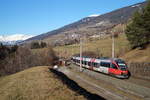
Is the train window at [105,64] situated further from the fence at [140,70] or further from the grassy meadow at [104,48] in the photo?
the grassy meadow at [104,48]

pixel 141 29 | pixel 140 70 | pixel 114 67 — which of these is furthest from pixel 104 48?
pixel 114 67

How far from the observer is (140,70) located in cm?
3397

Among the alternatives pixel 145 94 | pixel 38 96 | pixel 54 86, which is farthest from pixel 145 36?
pixel 38 96

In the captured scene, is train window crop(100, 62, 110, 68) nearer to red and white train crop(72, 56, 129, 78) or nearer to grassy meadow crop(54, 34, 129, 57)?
red and white train crop(72, 56, 129, 78)

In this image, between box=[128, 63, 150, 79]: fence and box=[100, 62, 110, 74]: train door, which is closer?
box=[128, 63, 150, 79]: fence

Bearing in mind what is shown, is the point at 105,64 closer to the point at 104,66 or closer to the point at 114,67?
the point at 104,66

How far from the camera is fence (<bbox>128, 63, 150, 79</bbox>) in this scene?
31.9 m

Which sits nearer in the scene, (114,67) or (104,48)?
(114,67)

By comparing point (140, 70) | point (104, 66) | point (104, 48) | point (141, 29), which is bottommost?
point (140, 70)

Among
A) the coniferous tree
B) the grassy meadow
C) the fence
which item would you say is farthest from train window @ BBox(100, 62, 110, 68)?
the grassy meadow

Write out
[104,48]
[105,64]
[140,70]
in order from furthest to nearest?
1. [104,48]
2. [105,64]
3. [140,70]

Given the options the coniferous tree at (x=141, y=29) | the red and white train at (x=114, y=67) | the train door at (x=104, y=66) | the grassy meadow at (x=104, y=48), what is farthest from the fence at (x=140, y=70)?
the grassy meadow at (x=104, y=48)

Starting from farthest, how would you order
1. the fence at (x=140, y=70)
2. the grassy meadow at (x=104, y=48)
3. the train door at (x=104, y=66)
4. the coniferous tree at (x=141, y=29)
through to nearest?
1. the grassy meadow at (x=104, y=48)
2. the coniferous tree at (x=141, y=29)
3. the train door at (x=104, y=66)
4. the fence at (x=140, y=70)

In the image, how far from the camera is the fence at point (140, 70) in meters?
31.9
